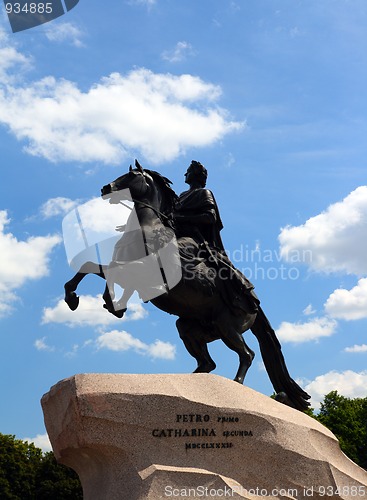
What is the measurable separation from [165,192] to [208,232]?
0.97m

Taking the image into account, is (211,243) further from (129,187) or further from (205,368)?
(205,368)

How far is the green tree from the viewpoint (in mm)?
32906

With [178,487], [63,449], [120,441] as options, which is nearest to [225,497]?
[178,487]

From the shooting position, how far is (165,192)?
10516mm

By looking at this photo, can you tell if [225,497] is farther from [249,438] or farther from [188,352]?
[188,352]

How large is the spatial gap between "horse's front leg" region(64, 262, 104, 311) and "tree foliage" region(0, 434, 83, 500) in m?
26.4

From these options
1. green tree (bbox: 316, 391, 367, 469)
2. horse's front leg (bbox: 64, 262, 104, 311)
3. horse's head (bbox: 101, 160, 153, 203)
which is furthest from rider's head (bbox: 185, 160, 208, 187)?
green tree (bbox: 316, 391, 367, 469)

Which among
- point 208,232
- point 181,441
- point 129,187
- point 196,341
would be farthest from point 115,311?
point 208,232

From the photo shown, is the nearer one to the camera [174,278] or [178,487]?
[178,487]

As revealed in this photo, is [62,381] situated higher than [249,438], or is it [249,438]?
[62,381]

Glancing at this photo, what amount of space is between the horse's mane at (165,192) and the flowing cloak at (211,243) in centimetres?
23

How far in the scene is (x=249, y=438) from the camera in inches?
310

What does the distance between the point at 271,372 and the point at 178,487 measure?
427cm

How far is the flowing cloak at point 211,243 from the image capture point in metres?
10.1
